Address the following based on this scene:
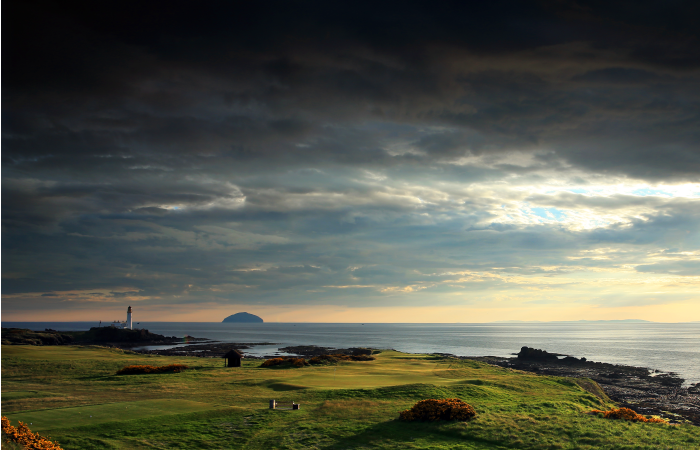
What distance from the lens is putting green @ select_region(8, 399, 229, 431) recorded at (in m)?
23.2

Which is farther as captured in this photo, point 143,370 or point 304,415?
point 143,370

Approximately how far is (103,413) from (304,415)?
39.3ft

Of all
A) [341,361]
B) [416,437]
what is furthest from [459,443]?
[341,361]

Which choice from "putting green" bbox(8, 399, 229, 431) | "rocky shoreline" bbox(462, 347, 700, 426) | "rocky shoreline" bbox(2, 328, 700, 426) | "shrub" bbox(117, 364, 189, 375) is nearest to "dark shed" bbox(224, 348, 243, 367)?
"shrub" bbox(117, 364, 189, 375)

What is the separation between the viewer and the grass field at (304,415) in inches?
872

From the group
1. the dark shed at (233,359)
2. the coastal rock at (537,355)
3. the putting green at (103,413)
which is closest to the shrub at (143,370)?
the dark shed at (233,359)

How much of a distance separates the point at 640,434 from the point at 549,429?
15.0 ft

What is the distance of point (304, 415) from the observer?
2783cm

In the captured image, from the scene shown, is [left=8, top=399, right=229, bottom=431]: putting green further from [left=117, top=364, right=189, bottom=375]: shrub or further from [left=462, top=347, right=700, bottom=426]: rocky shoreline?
[left=462, top=347, right=700, bottom=426]: rocky shoreline

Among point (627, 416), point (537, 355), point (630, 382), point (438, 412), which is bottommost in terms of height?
point (537, 355)

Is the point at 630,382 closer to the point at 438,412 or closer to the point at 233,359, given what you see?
the point at 438,412

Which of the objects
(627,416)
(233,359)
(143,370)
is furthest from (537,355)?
(143,370)

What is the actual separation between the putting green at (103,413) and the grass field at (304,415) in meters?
0.05

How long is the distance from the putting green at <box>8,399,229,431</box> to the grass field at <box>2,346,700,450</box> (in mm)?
55
